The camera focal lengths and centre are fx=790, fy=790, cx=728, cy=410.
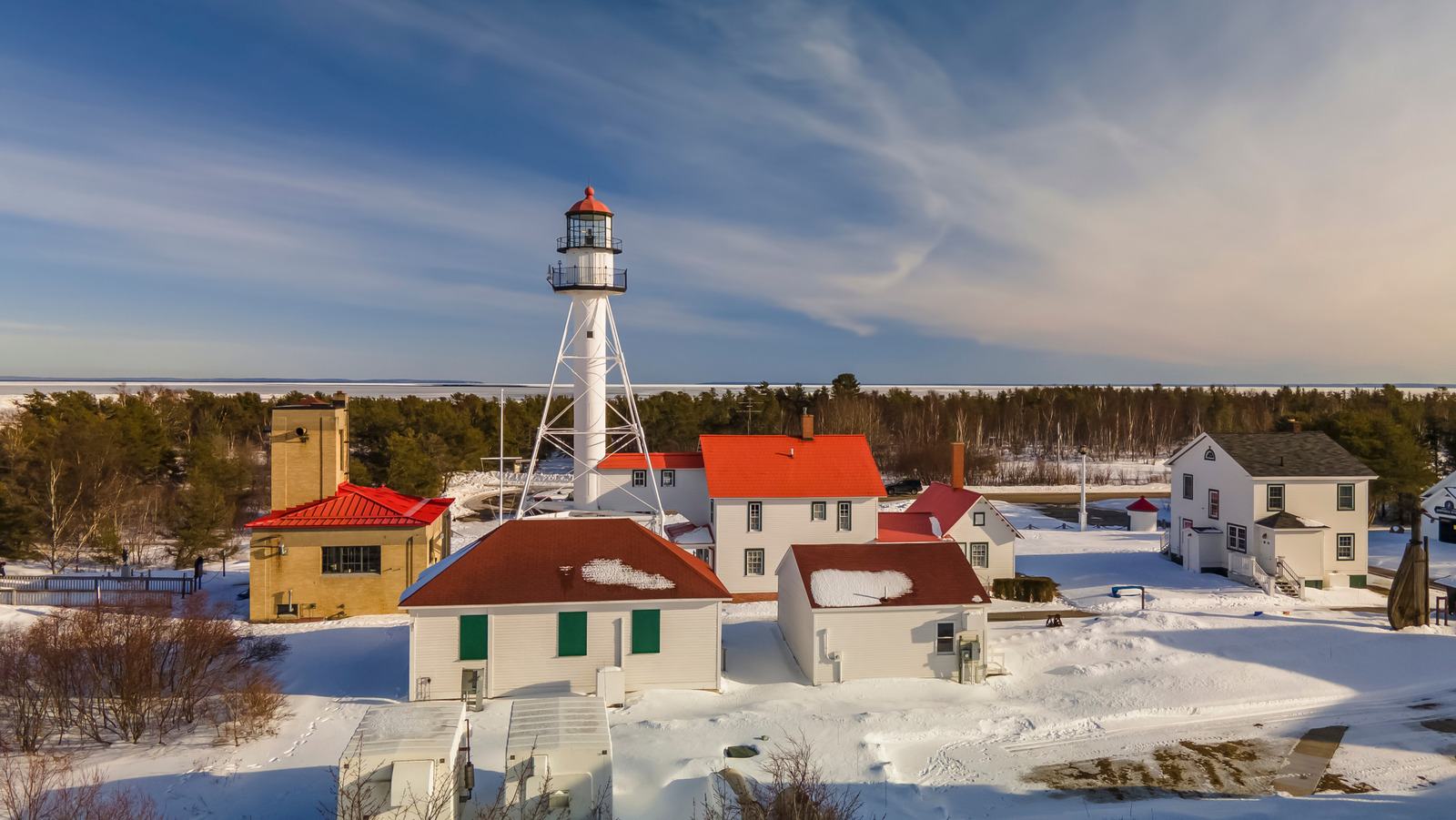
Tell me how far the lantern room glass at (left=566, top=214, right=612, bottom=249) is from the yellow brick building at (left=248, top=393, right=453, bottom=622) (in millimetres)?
12009

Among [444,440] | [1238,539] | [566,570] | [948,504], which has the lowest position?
[1238,539]

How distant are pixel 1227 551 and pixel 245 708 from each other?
117ft

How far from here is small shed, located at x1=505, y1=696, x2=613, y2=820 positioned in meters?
A: 12.2

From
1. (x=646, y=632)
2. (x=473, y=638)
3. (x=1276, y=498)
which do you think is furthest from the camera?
(x=1276, y=498)

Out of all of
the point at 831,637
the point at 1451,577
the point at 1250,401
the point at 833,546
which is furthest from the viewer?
the point at 1250,401

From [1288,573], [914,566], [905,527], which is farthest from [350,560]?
[1288,573]

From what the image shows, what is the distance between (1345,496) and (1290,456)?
2480mm

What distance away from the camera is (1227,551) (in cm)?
3369

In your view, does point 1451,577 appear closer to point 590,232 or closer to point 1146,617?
point 1146,617

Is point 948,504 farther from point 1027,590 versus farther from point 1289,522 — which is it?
point 1289,522

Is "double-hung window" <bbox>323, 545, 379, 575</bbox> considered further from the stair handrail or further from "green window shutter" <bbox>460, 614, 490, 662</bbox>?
the stair handrail

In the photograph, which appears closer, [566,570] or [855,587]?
[566,570]

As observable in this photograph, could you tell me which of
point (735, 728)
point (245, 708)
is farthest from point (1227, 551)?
point (245, 708)

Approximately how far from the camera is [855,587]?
69.6 feet
